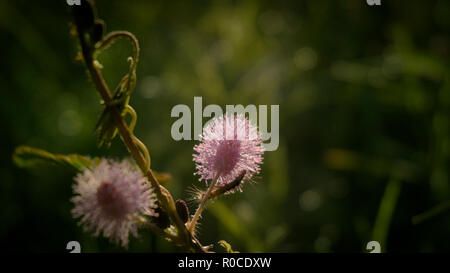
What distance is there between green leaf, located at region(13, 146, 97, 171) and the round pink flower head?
59 mm

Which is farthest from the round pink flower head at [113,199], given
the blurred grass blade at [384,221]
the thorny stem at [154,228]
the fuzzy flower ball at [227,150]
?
the blurred grass blade at [384,221]

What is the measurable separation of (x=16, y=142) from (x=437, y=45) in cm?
200

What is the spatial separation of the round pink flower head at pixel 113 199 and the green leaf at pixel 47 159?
0.19 ft

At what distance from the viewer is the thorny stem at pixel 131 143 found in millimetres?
586

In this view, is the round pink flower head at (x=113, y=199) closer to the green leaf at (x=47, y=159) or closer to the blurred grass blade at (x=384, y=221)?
the green leaf at (x=47, y=159)

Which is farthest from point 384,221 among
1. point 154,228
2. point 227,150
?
point 154,228

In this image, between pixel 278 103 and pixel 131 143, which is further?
pixel 278 103

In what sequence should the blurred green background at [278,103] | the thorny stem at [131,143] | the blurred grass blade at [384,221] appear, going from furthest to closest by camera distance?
the blurred green background at [278,103], the blurred grass blade at [384,221], the thorny stem at [131,143]

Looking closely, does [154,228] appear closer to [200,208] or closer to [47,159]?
[200,208]

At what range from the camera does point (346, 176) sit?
1.81 m

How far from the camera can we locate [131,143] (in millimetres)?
617

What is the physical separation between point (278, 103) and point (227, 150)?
1.28 metres
